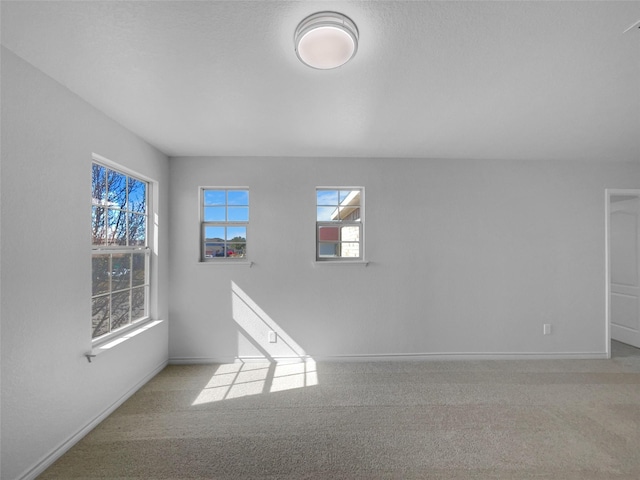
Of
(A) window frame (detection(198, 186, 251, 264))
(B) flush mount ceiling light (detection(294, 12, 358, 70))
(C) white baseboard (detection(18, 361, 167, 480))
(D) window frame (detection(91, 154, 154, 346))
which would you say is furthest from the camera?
(A) window frame (detection(198, 186, 251, 264))

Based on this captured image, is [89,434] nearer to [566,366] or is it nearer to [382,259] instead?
[382,259]

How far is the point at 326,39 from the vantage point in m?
1.29

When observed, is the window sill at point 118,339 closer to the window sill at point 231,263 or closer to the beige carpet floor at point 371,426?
the beige carpet floor at point 371,426

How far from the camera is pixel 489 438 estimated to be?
6.61 feet

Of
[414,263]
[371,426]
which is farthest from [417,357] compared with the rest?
[371,426]

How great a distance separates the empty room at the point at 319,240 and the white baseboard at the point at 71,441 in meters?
0.02

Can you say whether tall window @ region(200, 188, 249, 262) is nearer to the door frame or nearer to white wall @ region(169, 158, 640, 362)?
white wall @ region(169, 158, 640, 362)

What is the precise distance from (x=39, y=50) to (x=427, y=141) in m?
2.99

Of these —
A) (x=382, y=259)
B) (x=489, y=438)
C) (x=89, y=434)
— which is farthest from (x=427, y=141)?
(x=89, y=434)

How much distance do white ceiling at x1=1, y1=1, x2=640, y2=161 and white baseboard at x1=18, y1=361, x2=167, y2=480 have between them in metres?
2.45

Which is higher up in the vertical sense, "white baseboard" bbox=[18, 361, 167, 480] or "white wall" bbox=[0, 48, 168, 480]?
"white wall" bbox=[0, 48, 168, 480]

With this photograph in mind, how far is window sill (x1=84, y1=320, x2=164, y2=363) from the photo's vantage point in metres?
2.13

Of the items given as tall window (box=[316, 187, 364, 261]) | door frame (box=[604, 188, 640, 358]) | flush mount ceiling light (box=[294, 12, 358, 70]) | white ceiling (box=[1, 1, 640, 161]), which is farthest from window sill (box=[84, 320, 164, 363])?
door frame (box=[604, 188, 640, 358])

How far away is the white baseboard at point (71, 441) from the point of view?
167 centimetres
